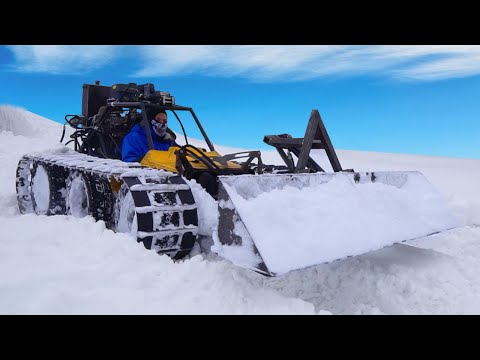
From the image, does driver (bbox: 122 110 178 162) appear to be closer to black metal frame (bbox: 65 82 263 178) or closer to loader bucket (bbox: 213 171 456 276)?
black metal frame (bbox: 65 82 263 178)

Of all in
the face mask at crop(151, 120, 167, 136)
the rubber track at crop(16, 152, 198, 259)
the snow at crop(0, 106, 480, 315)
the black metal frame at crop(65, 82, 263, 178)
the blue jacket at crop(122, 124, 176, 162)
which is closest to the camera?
the snow at crop(0, 106, 480, 315)

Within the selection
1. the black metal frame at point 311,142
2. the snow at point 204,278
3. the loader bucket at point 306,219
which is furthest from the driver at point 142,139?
the loader bucket at point 306,219

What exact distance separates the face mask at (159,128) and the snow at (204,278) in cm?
163

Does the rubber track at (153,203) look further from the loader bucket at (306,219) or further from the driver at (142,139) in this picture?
the loader bucket at (306,219)

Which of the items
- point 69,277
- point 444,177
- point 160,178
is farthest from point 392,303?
point 444,177

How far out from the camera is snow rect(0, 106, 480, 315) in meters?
2.76

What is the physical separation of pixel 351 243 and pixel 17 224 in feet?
12.0

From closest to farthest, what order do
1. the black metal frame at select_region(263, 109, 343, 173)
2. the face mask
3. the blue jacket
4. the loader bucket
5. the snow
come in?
the snow, the loader bucket, the black metal frame at select_region(263, 109, 343, 173), the blue jacket, the face mask

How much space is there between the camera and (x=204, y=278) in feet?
10.3

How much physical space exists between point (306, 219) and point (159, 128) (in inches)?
121

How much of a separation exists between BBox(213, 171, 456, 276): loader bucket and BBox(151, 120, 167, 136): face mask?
106 inches

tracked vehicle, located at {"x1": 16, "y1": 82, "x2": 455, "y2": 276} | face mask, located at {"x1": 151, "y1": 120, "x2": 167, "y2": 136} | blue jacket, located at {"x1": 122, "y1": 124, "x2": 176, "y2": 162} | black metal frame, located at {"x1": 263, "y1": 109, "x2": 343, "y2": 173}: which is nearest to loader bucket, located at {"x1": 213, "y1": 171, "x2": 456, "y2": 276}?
tracked vehicle, located at {"x1": 16, "y1": 82, "x2": 455, "y2": 276}

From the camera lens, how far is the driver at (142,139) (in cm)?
558

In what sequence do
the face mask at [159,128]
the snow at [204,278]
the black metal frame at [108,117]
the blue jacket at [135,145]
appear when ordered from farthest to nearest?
the face mask at [159,128]
the blue jacket at [135,145]
the black metal frame at [108,117]
the snow at [204,278]
